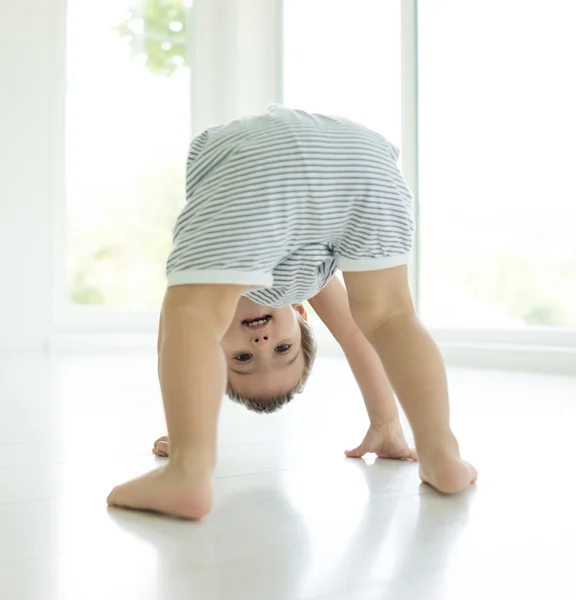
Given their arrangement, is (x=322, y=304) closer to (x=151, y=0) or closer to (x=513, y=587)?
(x=513, y=587)

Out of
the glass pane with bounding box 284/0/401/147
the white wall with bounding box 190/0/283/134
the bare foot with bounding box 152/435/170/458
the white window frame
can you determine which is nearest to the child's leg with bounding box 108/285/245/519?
the bare foot with bounding box 152/435/170/458

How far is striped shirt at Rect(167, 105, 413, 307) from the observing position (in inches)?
→ 34.7

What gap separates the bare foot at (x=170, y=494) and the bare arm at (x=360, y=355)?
0.43 m

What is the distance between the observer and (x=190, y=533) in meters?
0.75

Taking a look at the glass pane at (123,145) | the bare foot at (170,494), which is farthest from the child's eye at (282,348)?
the glass pane at (123,145)

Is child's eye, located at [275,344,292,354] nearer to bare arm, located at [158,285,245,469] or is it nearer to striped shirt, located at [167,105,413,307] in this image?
striped shirt, located at [167,105,413,307]

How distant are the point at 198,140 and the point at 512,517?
0.56m

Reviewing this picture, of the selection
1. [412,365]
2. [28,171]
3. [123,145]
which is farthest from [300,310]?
[123,145]

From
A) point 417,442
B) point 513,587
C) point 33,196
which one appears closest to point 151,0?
point 33,196

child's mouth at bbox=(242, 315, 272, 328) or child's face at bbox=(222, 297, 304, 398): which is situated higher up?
child's mouth at bbox=(242, 315, 272, 328)

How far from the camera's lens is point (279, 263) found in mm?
990

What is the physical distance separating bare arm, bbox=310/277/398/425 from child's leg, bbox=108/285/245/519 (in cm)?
37

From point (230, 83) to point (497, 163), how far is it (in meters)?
1.72

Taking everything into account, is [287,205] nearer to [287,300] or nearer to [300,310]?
[287,300]
